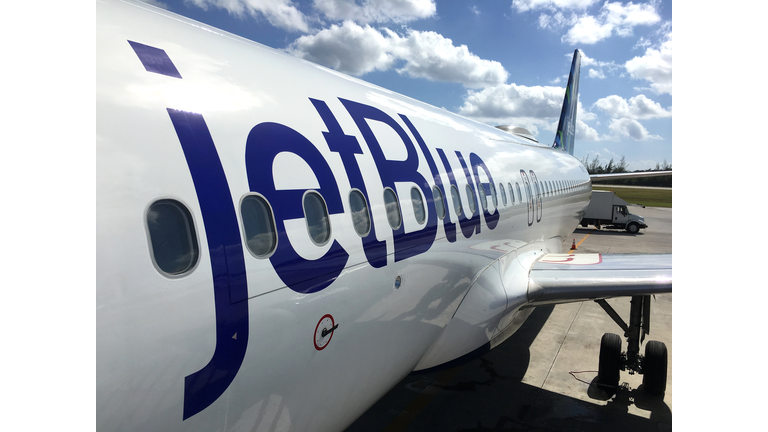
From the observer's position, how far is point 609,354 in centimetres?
732

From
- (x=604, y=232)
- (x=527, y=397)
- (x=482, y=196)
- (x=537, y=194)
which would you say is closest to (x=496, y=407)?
(x=527, y=397)

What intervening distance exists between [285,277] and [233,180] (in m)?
0.63

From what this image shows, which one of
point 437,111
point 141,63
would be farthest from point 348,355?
point 437,111

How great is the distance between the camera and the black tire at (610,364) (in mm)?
7289

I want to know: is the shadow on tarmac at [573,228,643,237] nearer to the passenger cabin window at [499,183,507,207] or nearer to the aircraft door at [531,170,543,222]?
the aircraft door at [531,170,543,222]

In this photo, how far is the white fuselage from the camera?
2049 millimetres

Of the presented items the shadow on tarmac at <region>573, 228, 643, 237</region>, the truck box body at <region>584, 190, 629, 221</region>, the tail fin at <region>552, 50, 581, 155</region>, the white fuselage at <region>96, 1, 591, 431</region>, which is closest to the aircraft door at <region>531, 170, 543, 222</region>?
the white fuselage at <region>96, 1, 591, 431</region>

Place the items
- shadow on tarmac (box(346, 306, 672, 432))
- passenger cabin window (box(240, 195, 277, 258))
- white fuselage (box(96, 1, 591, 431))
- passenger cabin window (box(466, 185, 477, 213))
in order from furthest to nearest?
shadow on tarmac (box(346, 306, 672, 432))
passenger cabin window (box(466, 185, 477, 213))
passenger cabin window (box(240, 195, 277, 258))
white fuselage (box(96, 1, 591, 431))

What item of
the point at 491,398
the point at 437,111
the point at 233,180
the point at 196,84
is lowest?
the point at 491,398

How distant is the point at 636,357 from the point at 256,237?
6946mm

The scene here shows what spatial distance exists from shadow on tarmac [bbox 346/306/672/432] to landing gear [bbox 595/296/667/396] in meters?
0.17

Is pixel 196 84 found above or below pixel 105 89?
above
